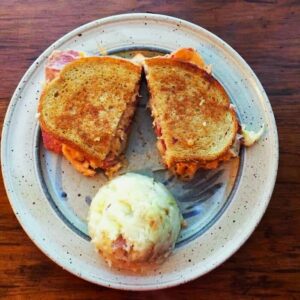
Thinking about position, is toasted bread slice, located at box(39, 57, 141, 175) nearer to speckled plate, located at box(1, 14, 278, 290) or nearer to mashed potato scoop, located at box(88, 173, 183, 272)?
speckled plate, located at box(1, 14, 278, 290)

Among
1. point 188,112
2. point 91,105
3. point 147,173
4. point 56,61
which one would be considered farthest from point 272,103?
point 56,61

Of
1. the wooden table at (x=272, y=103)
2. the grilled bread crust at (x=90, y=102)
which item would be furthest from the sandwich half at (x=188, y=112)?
the wooden table at (x=272, y=103)

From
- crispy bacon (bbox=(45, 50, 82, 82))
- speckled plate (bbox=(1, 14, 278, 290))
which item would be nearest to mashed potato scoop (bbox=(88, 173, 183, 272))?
speckled plate (bbox=(1, 14, 278, 290))

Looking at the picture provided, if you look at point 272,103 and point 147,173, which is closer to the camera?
point 147,173

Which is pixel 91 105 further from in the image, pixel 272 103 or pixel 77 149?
pixel 272 103

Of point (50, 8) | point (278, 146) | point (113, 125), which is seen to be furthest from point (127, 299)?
point (50, 8)

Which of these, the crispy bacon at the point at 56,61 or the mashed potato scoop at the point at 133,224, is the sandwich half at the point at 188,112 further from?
the crispy bacon at the point at 56,61

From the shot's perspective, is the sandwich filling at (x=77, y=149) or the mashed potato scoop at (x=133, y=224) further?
the sandwich filling at (x=77, y=149)
